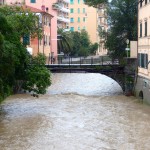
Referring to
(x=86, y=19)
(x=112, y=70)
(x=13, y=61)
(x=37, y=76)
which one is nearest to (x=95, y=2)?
(x=112, y=70)

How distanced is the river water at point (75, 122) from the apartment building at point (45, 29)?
58.4ft

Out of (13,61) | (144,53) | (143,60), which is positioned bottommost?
(143,60)

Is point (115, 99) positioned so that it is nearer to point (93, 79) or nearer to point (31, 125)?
point (31, 125)

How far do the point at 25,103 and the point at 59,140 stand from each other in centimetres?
1424

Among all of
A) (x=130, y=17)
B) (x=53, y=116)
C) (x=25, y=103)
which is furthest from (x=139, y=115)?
(x=130, y=17)

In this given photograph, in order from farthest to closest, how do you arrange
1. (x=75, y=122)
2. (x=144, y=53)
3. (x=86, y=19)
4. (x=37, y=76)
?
(x=86, y=19) → (x=144, y=53) → (x=37, y=76) → (x=75, y=122)

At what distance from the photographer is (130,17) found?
4709 centimetres

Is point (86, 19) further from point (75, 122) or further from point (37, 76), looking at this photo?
point (75, 122)

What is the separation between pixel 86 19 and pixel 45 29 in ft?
177

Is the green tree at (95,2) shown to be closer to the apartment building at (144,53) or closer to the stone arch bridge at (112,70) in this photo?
the stone arch bridge at (112,70)

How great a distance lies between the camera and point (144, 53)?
37000 millimetres

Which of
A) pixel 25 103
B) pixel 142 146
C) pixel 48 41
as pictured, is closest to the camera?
pixel 142 146

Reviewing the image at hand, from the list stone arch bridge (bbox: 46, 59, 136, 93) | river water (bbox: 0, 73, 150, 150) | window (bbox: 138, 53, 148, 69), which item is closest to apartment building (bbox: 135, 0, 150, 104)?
window (bbox: 138, 53, 148, 69)

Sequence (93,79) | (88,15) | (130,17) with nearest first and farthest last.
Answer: (130,17) → (93,79) → (88,15)
